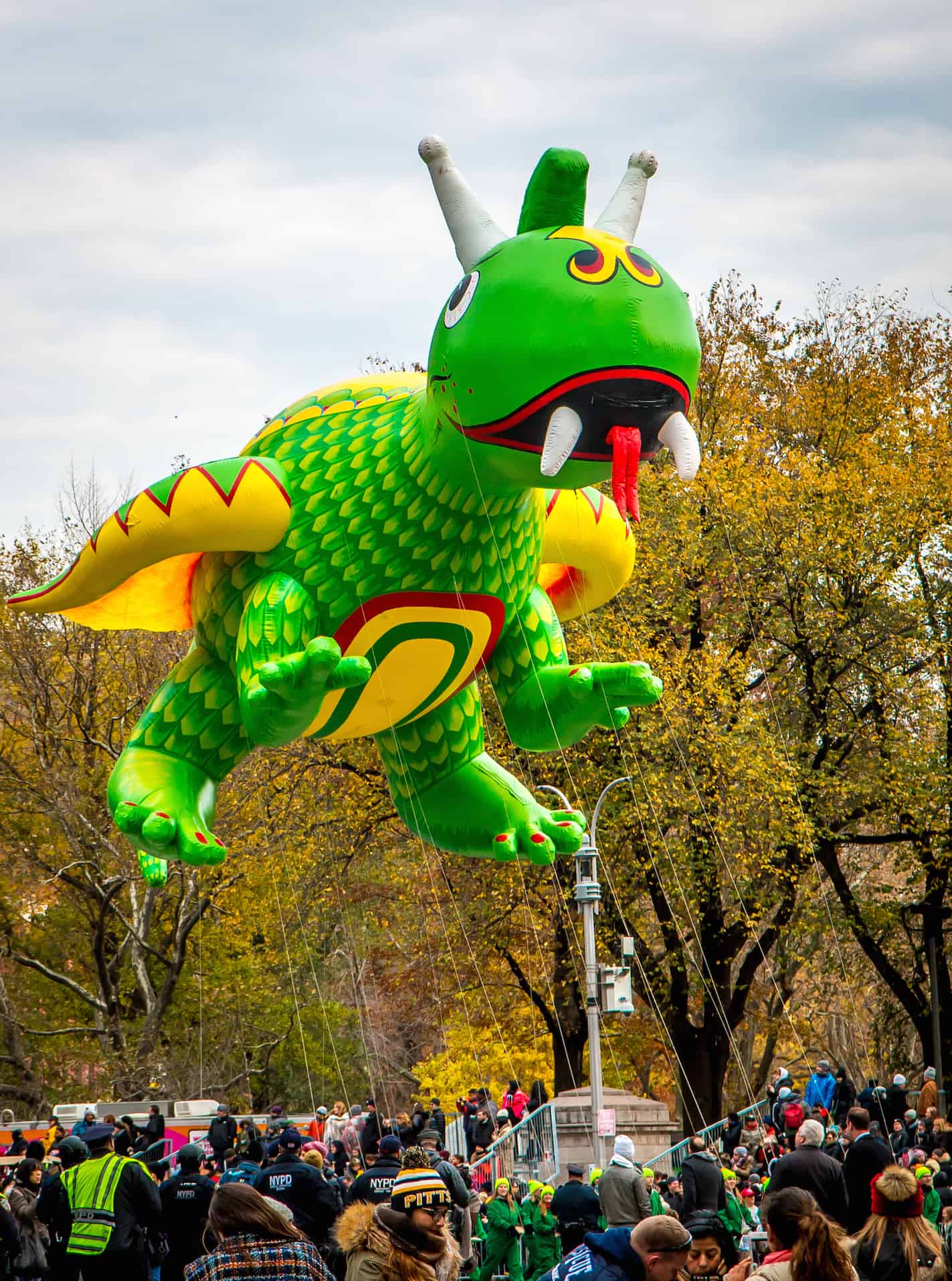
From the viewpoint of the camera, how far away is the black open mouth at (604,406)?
620 cm

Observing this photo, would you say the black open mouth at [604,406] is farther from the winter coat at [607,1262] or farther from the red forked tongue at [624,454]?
the winter coat at [607,1262]

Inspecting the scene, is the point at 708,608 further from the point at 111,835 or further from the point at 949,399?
the point at 111,835

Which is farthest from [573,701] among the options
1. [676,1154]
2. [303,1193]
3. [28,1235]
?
[676,1154]

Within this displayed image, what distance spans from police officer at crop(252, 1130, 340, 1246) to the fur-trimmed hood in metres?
2.27

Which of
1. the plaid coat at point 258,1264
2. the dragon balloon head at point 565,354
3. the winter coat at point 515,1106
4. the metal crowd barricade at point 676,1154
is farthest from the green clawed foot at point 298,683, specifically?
the winter coat at point 515,1106

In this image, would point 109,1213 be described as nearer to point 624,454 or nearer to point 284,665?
point 284,665

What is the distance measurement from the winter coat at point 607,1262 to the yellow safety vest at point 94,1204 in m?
3.57

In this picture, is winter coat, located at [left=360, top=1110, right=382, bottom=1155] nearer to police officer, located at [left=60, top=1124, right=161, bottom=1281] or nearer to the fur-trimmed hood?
police officer, located at [left=60, top=1124, right=161, bottom=1281]

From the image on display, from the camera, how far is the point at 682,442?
632cm

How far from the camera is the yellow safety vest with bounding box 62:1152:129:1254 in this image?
7.36 m

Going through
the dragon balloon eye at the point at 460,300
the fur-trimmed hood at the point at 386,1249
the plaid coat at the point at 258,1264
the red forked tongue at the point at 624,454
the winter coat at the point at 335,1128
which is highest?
the dragon balloon eye at the point at 460,300

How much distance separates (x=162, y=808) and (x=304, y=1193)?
195 cm

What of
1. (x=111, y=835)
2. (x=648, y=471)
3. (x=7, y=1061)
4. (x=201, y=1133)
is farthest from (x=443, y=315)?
(x=7, y=1061)

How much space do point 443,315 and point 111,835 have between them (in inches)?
758
